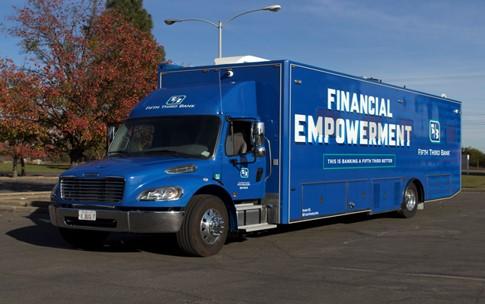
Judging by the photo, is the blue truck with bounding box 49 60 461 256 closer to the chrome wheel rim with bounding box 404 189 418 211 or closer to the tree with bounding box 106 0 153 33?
the chrome wheel rim with bounding box 404 189 418 211

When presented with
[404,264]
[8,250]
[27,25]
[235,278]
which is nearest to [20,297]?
[235,278]

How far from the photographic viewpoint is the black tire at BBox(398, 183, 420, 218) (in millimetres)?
16141

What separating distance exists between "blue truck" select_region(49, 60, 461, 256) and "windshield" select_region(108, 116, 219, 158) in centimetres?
2

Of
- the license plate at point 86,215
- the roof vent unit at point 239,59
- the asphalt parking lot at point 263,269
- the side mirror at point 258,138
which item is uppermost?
the roof vent unit at point 239,59

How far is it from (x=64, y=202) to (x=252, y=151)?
3.20 metres

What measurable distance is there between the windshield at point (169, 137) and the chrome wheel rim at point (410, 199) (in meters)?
7.46

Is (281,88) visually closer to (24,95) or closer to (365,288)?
(365,288)

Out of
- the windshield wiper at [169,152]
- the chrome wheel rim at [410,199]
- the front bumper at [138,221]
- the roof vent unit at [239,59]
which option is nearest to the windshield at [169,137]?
the windshield wiper at [169,152]

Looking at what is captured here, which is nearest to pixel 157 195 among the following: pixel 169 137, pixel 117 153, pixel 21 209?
pixel 169 137

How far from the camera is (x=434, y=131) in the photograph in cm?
1777

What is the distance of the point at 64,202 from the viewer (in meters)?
10.1

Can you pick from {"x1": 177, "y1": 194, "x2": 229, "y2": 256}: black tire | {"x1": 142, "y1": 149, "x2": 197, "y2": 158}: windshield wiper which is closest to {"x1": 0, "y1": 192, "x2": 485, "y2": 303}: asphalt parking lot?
{"x1": 177, "y1": 194, "x2": 229, "y2": 256}: black tire

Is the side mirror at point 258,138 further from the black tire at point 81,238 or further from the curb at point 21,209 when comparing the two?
the curb at point 21,209

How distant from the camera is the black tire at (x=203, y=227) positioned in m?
9.60
